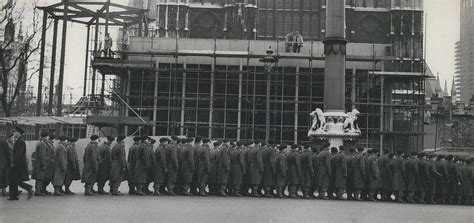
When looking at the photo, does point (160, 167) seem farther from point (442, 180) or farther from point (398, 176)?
point (442, 180)

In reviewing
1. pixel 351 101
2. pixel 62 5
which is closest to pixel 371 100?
pixel 351 101

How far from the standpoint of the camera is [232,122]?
119 feet

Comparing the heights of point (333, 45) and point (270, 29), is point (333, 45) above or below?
below

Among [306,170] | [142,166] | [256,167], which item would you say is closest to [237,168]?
[256,167]

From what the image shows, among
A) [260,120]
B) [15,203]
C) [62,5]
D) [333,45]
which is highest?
[62,5]

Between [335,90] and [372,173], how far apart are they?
612 centimetres

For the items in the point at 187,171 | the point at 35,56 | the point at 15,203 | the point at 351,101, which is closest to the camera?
the point at 15,203

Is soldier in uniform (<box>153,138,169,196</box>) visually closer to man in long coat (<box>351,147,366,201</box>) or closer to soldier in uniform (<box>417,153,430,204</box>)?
man in long coat (<box>351,147,366,201</box>)

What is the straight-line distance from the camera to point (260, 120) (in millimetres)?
36562

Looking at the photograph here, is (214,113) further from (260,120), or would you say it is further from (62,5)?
(62,5)

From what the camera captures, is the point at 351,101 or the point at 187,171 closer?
the point at 187,171

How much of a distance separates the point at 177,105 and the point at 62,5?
28.4ft

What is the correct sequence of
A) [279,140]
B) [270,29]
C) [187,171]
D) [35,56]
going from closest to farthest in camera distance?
1. [187,171]
2. [279,140]
3. [35,56]
4. [270,29]

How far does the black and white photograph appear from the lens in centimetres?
1570
